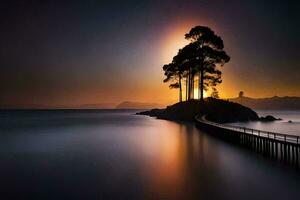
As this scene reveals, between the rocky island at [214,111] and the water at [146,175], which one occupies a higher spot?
the rocky island at [214,111]

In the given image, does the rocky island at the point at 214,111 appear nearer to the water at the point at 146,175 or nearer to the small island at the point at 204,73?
the small island at the point at 204,73

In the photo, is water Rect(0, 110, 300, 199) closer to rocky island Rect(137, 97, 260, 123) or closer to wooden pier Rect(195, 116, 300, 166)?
wooden pier Rect(195, 116, 300, 166)

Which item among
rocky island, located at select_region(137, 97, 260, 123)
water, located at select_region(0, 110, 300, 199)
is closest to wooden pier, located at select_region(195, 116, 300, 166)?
water, located at select_region(0, 110, 300, 199)

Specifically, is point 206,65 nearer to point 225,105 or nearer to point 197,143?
point 225,105

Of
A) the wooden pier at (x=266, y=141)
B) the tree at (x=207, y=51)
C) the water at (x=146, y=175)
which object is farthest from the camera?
the tree at (x=207, y=51)

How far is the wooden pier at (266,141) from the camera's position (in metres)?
21.3

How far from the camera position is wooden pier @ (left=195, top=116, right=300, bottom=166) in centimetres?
2131

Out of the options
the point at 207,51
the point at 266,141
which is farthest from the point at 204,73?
the point at 266,141

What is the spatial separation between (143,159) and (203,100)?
4232 cm

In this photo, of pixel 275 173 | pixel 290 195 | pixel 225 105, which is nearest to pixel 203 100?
pixel 225 105

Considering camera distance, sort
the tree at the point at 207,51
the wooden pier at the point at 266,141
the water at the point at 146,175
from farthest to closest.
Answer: the tree at the point at 207,51
the wooden pier at the point at 266,141
the water at the point at 146,175

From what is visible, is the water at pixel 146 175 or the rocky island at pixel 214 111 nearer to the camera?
the water at pixel 146 175

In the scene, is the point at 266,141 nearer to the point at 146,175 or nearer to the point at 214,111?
the point at 146,175

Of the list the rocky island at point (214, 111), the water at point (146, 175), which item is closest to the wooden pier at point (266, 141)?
the water at point (146, 175)
